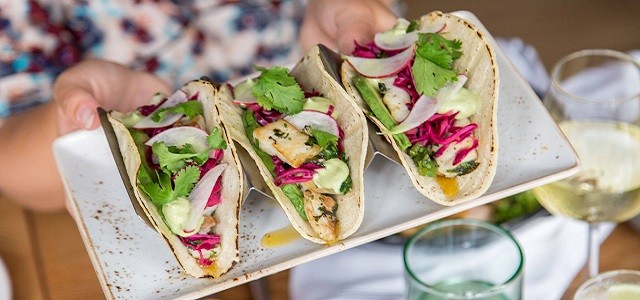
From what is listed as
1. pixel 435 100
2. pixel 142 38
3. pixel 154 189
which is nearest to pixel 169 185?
pixel 154 189

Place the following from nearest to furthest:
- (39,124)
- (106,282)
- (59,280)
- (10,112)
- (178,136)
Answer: (106,282) < (178,136) < (59,280) < (39,124) < (10,112)

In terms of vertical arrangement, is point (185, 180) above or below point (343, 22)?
below

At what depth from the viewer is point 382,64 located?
65.0 inches

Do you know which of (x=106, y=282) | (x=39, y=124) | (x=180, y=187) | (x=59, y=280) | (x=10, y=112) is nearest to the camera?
(x=106, y=282)

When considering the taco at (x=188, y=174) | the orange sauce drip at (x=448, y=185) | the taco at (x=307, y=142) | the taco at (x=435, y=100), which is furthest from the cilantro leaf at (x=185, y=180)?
the orange sauce drip at (x=448, y=185)

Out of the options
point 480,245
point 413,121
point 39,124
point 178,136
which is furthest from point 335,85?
point 39,124

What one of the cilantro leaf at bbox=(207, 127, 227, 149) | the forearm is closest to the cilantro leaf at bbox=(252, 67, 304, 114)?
the cilantro leaf at bbox=(207, 127, 227, 149)

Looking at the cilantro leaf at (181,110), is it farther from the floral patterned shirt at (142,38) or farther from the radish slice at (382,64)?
the floral patterned shirt at (142,38)

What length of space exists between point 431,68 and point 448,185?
0.79 feet

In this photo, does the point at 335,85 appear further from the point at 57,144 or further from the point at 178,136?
the point at 57,144

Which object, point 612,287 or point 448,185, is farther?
point 448,185

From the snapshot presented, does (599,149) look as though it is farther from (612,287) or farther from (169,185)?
(169,185)

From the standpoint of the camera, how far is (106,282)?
53.9 inches

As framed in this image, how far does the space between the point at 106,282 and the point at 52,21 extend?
1054 mm
